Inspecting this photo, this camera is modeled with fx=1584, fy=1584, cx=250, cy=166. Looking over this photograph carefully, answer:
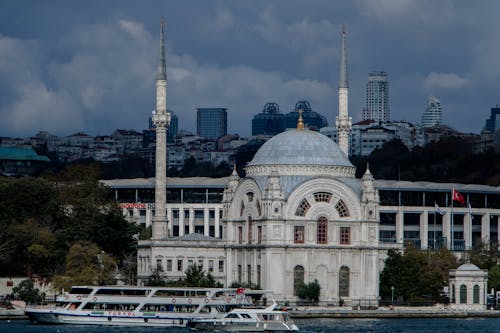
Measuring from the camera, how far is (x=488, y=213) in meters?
143

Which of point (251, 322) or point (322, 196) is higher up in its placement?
point (322, 196)

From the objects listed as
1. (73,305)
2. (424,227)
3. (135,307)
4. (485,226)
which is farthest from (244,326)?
(485,226)

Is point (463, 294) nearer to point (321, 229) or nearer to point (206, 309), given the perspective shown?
point (321, 229)

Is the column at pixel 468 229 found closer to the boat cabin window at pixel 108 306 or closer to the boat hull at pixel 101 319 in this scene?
the boat hull at pixel 101 319

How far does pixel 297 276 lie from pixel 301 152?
8.31 metres

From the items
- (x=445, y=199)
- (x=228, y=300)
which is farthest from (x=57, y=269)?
(x=445, y=199)

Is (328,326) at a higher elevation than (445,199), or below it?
below

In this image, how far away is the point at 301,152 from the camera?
106 metres

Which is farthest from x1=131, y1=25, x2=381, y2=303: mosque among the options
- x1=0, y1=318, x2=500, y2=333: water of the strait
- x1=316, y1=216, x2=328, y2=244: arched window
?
x1=0, y1=318, x2=500, y2=333: water of the strait

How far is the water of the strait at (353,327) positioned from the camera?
8800cm

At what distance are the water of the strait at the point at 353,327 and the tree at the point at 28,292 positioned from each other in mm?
7491

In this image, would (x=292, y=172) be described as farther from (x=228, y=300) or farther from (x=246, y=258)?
(x=228, y=300)

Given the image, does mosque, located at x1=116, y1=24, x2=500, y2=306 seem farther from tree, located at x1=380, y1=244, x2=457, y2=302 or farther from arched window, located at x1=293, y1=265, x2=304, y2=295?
tree, located at x1=380, y1=244, x2=457, y2=302

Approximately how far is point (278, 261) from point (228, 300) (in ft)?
40.0
